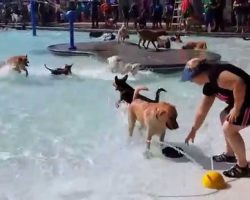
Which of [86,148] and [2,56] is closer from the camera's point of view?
[86,148]

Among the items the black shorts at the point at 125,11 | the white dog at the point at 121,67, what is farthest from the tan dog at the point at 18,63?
the black shorts at the point at 125,11

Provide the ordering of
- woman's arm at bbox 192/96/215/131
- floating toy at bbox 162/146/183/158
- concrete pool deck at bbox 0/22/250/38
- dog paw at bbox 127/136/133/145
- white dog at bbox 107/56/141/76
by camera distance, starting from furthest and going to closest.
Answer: concrete pool deck at bbox 0/22/250/38, white dog at bbox 107/56/141/76, dog paw at bbox 127/136/133/145, floating toy at bbox 162/146/183/158, woman's arm at bbox 192/96/215/131

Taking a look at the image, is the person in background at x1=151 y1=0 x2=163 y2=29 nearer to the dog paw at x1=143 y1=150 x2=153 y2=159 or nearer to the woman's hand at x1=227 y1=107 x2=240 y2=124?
the dog paw at x1=143 y1=150 x2=153 y2=159

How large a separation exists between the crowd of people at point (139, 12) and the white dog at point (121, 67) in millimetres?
10407

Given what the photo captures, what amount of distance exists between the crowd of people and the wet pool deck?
217 inches

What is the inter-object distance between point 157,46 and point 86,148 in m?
10.4

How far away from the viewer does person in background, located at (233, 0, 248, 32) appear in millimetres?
20719

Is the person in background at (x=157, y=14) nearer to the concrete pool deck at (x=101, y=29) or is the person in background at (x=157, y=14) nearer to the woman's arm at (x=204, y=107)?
the concrete pool deck at (x=101, y=29)

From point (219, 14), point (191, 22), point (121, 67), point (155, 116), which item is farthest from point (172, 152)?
point (191, 22)

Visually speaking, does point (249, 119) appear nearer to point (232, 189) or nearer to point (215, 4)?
point (232, 189)

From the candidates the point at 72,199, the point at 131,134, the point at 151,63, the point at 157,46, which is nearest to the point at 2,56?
the point at 157,46

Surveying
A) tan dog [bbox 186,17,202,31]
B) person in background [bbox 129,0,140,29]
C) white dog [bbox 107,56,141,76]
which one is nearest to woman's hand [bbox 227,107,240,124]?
white dog [bbox 107,56,141,76]

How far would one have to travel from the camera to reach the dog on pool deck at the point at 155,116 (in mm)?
5402

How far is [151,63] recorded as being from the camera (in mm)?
12219
